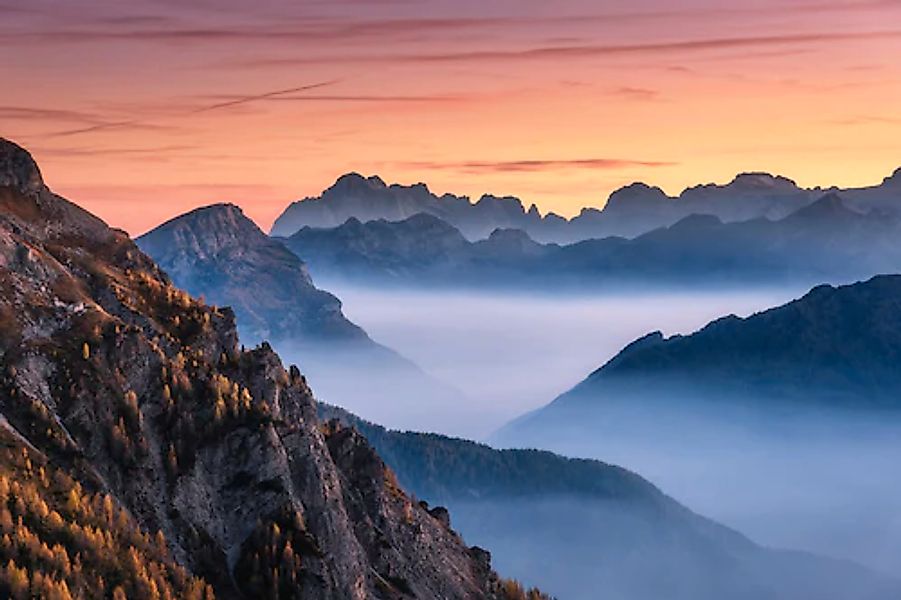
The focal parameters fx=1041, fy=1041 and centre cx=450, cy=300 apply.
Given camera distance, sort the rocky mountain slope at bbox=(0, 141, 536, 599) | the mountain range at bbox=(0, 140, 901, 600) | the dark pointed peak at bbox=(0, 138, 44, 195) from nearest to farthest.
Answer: the mountain range at bbox=(0, 140, 901, 600) → the rocky mountain slope at bbox=(0, 141, 536, 599) → the dark pointed peak at bbox=(0, 138, 44, 195)

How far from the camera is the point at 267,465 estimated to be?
142 m

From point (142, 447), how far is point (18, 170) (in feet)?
197

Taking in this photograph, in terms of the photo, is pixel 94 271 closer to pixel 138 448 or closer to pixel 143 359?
pixel 143 359

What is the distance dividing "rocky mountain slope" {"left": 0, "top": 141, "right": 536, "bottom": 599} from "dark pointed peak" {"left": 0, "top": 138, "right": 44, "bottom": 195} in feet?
→ 0.79

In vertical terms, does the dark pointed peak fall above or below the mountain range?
above

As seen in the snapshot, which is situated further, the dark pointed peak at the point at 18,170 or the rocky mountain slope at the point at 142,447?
the dark pointed peak at the point at 18,170

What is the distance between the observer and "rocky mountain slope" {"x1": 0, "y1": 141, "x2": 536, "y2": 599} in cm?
11425

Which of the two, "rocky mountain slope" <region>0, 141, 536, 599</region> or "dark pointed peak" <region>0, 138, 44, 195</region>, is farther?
"dark pointed peak" <region>0, 138, 44, 195</region>

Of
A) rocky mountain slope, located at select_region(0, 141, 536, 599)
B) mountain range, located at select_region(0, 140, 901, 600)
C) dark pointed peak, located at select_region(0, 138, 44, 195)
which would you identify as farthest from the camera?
dark pointed peak, located at select_region(0, 138, 44, 195)

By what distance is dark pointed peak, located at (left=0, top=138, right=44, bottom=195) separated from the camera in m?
166

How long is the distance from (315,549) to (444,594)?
46991 millimetres

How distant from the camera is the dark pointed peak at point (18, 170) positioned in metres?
166

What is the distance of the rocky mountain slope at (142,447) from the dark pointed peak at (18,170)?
24cm

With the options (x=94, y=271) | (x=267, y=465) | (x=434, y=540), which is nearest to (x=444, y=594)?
(x=434, y=540)
